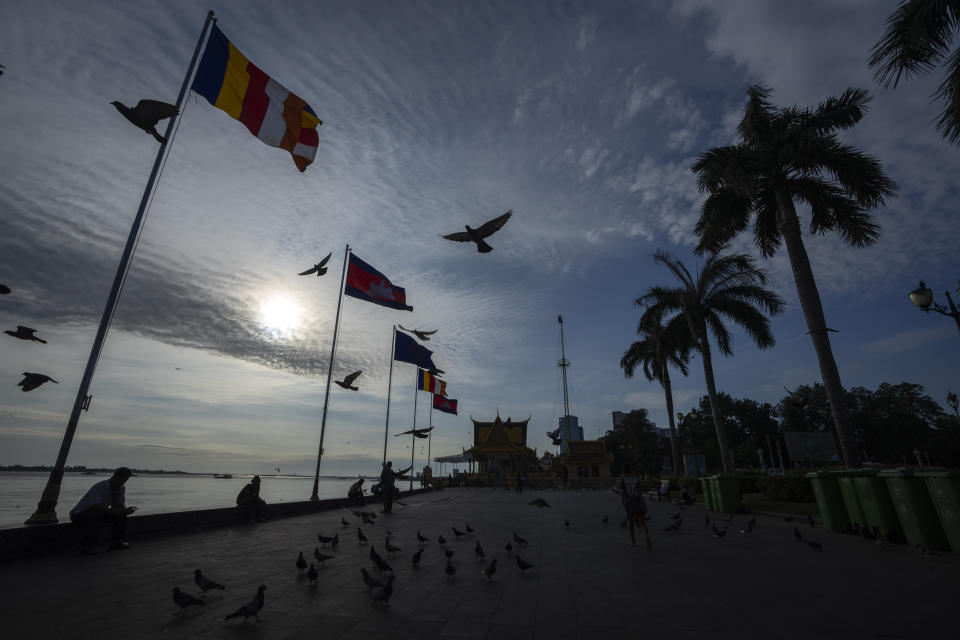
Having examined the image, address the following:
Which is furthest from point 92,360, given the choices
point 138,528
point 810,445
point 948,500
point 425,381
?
point 810,445

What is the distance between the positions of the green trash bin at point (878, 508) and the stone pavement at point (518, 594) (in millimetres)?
488

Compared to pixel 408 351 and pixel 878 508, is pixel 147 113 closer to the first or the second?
pixel 878 508

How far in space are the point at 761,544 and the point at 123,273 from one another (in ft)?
46.1

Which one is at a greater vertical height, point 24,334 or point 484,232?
point 484,232

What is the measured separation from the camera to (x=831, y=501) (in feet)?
32.4

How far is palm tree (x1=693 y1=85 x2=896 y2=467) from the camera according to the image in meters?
13.4

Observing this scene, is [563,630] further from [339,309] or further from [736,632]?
[339,309]

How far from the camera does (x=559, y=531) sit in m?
11.3

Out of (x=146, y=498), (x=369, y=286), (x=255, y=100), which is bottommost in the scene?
(x=146, y=498)

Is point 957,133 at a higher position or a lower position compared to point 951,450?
higher

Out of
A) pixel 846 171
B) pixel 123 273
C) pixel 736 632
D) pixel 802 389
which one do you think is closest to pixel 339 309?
pixel 123 273

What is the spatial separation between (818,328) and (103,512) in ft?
59.2

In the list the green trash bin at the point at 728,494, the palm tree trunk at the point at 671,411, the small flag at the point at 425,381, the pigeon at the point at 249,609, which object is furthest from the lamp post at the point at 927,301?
the small flag at the point at 425,381

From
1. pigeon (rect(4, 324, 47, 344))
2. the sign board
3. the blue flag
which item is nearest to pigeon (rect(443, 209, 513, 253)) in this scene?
pigeon (rect(4, 324, 47, 344))
